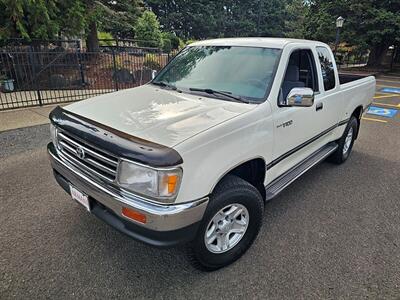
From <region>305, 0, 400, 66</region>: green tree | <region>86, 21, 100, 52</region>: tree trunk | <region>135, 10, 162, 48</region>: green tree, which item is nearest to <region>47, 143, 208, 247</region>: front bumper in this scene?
<region>86, 21, 100, 52</region>: tree trunk

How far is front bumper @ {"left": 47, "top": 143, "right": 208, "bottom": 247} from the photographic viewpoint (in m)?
1.88

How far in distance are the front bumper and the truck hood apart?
1.40 ft

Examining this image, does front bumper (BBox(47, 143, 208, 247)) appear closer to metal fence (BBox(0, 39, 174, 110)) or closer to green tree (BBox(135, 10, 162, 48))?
metal fence (BBox(0, 39, 174, 110))

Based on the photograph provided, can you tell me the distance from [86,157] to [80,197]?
0.37 meters

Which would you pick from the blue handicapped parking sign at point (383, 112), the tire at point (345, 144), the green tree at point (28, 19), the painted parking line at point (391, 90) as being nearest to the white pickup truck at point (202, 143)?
the tire at point (345, 144)

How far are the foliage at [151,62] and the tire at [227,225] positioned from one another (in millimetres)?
12719

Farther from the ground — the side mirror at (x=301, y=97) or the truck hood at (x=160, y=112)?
the side mirror at (x=301, y=97)

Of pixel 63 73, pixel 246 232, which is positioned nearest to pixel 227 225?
pixel 246 232

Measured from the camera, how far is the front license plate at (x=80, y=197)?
7.51 feet

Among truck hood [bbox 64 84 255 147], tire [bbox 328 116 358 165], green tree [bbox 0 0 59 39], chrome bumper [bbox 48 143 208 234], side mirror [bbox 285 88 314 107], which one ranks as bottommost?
tire [bbox 328 116 358 165]

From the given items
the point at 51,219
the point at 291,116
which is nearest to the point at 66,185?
the point at 51,219

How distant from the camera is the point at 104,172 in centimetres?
209

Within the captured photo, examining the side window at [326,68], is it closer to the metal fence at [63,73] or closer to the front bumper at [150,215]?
the front bumper at [150,215]

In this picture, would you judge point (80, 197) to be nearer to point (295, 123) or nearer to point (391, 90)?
point (295, 123)
